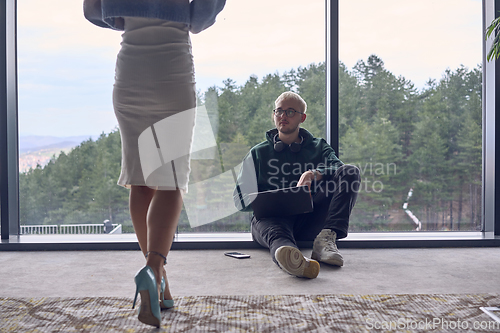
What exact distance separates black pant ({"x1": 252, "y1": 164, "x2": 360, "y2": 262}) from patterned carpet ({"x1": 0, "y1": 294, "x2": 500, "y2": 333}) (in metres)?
0.48

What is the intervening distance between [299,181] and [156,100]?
909 millimetres

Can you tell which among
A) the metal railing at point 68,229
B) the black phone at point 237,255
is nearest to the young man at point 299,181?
the black phone at point 237,255

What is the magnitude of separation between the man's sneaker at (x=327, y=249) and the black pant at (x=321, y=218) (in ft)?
0.13

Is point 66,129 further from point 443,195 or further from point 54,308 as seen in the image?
point 443,195

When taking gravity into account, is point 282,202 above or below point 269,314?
above

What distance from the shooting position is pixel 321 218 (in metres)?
2.05

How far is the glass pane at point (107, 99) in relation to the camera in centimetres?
242

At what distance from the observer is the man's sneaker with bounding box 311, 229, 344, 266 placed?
179cm

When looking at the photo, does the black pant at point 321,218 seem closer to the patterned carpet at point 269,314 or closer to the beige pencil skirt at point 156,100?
the patterned carpet at point 269,314

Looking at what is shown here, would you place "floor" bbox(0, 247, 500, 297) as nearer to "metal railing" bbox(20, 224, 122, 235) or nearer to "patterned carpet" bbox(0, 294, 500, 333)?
"patterned carpet" bbox(0, 294, 500, 333)

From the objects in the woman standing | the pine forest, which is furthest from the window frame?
the woman standing

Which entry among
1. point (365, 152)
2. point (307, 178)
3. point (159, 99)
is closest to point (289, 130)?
point (307, 178)

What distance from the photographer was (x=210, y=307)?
4.18ft

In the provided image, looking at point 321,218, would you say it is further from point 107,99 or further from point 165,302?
point 107,99
